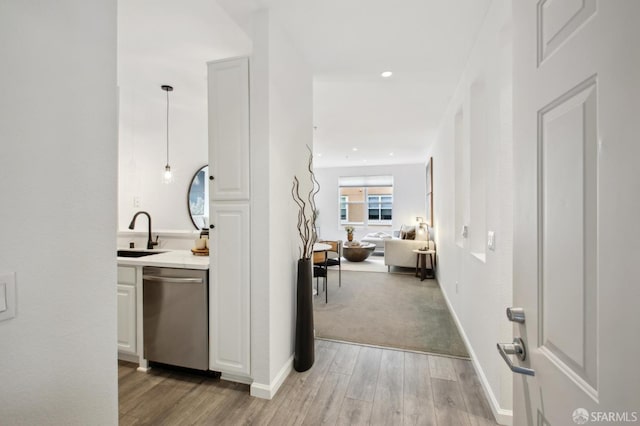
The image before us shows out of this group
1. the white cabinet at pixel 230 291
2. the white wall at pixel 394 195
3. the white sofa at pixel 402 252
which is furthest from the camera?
the white wall at pixel 394 195

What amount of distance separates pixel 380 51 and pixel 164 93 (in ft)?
7.91

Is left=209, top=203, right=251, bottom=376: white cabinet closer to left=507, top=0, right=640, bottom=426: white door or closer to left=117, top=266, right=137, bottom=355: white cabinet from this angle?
left=117, top=266, right=137, bottom=355: white cabinet

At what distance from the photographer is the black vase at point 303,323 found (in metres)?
2.28

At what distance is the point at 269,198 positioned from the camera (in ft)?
6.40

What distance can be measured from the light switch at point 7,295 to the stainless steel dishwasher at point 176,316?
1.46 m

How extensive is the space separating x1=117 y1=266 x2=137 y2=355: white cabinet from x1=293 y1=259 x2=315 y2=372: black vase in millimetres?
1314

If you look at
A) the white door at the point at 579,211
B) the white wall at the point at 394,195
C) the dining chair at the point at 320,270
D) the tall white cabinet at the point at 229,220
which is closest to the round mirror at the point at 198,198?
the dining chair at the point at 320,270

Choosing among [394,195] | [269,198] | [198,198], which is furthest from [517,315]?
[394,195]

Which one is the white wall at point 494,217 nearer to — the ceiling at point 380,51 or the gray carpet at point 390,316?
the ceiling at point 380,51

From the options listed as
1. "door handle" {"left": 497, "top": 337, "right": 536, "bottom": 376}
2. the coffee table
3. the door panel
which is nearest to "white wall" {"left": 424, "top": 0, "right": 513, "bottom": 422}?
"door handle" {"left": 497, "top": 337, "right": 536, "bottom": 376}

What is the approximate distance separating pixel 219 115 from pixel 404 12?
4.96ft

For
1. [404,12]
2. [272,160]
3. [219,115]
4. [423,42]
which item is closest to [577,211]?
[272,160]

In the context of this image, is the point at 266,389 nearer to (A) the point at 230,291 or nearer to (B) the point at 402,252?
(A) the point at 230,291

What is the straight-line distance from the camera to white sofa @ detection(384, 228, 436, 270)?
5.87 meters
